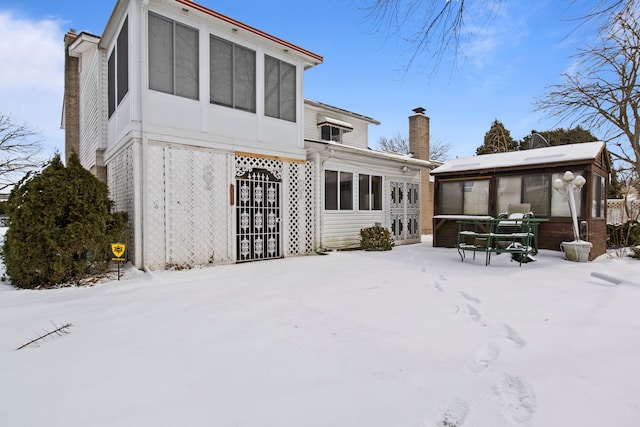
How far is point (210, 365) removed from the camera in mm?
2463

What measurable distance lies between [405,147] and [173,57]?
98.7 ft

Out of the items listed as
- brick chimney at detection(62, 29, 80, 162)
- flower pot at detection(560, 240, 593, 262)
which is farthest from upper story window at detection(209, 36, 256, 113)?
brick chimney at detection(62, 29, 80, 162)

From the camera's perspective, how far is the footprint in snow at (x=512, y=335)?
2.89 metres

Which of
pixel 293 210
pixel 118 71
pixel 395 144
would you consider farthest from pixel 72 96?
pixel 395 144

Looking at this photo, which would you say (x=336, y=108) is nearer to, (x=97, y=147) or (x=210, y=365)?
(x=97, y=147)

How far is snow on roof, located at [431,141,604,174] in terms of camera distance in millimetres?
8367

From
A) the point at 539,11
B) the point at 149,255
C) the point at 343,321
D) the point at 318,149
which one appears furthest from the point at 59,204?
the point at 539,11

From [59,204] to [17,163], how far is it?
16.9 m

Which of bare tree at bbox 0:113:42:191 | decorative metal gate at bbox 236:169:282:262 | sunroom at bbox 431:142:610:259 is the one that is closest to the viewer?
decorative metal gate at bbox 236:169:282:262

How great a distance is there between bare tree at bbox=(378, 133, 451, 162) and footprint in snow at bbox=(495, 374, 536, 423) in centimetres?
3295

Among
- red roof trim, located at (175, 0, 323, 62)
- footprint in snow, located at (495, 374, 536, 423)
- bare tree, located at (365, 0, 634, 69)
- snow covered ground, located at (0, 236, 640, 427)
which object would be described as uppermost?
red roof trim, located at (175, 0, 323, 62)

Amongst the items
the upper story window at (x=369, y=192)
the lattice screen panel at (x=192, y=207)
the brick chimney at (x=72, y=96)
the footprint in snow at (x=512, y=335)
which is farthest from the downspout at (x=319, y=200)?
the brick chimney at (x=72, y=96)

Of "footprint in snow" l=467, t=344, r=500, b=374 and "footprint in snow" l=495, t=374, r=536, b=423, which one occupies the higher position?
"footprint in snow" l=495, t=374, r=536, b=423

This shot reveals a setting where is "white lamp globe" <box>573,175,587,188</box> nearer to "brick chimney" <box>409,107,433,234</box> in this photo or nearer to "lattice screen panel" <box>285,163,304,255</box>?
"lattice screen panel" <box>285,163,304,255</box>
